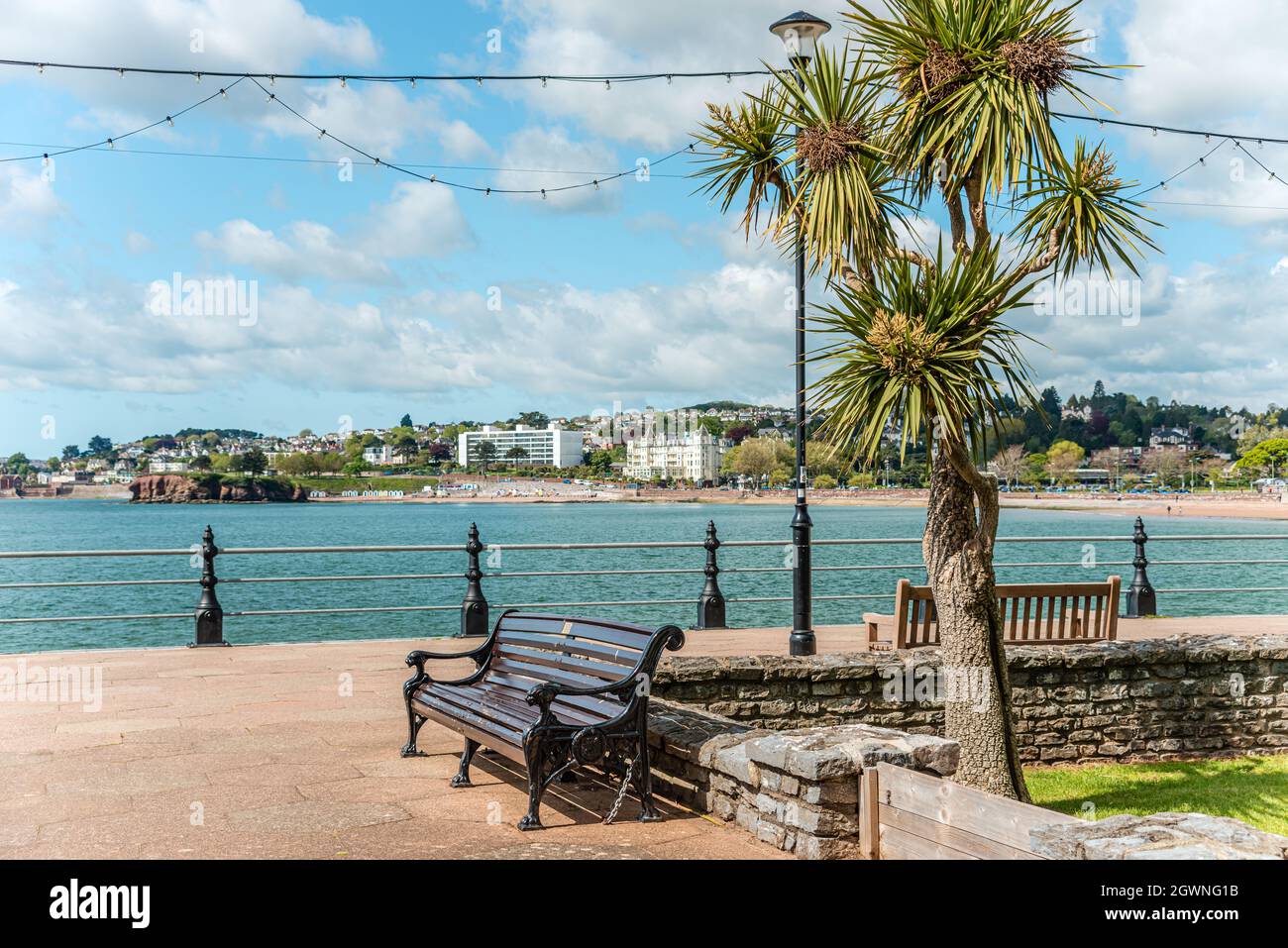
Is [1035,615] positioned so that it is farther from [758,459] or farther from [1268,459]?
→ [1268,459]

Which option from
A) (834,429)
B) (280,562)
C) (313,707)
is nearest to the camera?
(834,429)

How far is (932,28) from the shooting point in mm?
7348

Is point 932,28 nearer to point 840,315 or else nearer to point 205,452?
point 840,315

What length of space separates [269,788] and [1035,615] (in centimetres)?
Result: 720

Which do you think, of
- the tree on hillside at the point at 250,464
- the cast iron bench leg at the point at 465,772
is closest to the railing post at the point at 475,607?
the cast iron bench leg at the point at 465,772

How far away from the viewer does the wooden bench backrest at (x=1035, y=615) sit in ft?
31.9

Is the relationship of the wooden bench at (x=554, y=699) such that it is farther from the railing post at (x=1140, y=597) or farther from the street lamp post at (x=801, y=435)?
the railing post at (x=1140, y=597)

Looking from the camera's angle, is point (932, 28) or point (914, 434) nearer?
point (914, 434)

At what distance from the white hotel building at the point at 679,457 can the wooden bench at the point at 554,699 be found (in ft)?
515

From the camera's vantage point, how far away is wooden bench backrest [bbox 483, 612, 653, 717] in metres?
5.83

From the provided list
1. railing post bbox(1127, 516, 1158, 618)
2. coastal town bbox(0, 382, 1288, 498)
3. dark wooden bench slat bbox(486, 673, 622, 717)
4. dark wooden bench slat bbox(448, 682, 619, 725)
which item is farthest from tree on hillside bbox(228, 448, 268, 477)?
dark wooden bench slat bbox(448, 682, 619, 725)

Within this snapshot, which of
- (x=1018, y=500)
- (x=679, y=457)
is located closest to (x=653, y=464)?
(x=679, y=457)
